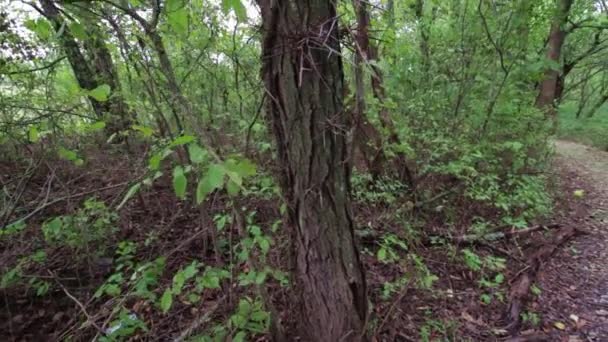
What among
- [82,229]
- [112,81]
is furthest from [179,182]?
[112,81]

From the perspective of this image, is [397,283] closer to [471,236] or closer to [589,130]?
[471,236]

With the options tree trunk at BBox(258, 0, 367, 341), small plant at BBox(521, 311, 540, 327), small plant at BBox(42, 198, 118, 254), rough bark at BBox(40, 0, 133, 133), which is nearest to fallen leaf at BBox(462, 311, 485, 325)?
small plant at BBox(521, 311, 540, 327)

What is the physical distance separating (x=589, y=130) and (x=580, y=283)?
1358cm

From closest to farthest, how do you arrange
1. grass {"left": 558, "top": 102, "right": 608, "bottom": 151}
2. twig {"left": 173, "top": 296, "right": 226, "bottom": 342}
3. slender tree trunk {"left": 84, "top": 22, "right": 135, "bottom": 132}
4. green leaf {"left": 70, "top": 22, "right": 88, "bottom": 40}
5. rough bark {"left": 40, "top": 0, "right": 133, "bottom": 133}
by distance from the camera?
green leaf {"left": 70, "top": 22, "right": 88, "bottom": 40} → twig {"left": 173, "top": 296, "right": 226, "bottom": 342} → rough bark {"left": 40, "top": 0, "right": 133, "bottom": 133} → slender tree trunk {"left": 84, "top": 22, "right": 135, "bottom": 132} → grass {"left": 558, "top": 102, "right": 608, "bottom": 151}

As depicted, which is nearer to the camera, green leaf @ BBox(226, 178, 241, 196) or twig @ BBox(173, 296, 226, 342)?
green leaf @ BBox(226, 178, 241, 196)

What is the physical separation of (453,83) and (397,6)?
1.47 meters

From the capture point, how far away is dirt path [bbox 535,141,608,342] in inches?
102

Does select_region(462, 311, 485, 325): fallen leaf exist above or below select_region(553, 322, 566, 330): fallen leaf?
above

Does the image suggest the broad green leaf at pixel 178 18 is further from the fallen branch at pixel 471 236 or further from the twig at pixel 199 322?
the fallen branch at pixel 471 236

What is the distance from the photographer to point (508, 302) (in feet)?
8.74

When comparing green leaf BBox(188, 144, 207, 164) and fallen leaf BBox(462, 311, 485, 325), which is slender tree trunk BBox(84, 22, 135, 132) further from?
fallen leaf BBox(462, 311, 485, 325)

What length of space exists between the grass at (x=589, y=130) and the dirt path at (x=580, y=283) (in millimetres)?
8399

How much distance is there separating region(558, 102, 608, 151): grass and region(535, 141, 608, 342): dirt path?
27.6 ft

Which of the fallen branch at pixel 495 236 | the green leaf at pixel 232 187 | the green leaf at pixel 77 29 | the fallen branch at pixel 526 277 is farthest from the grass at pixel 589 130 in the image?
the green leaf at pixel 77 29
